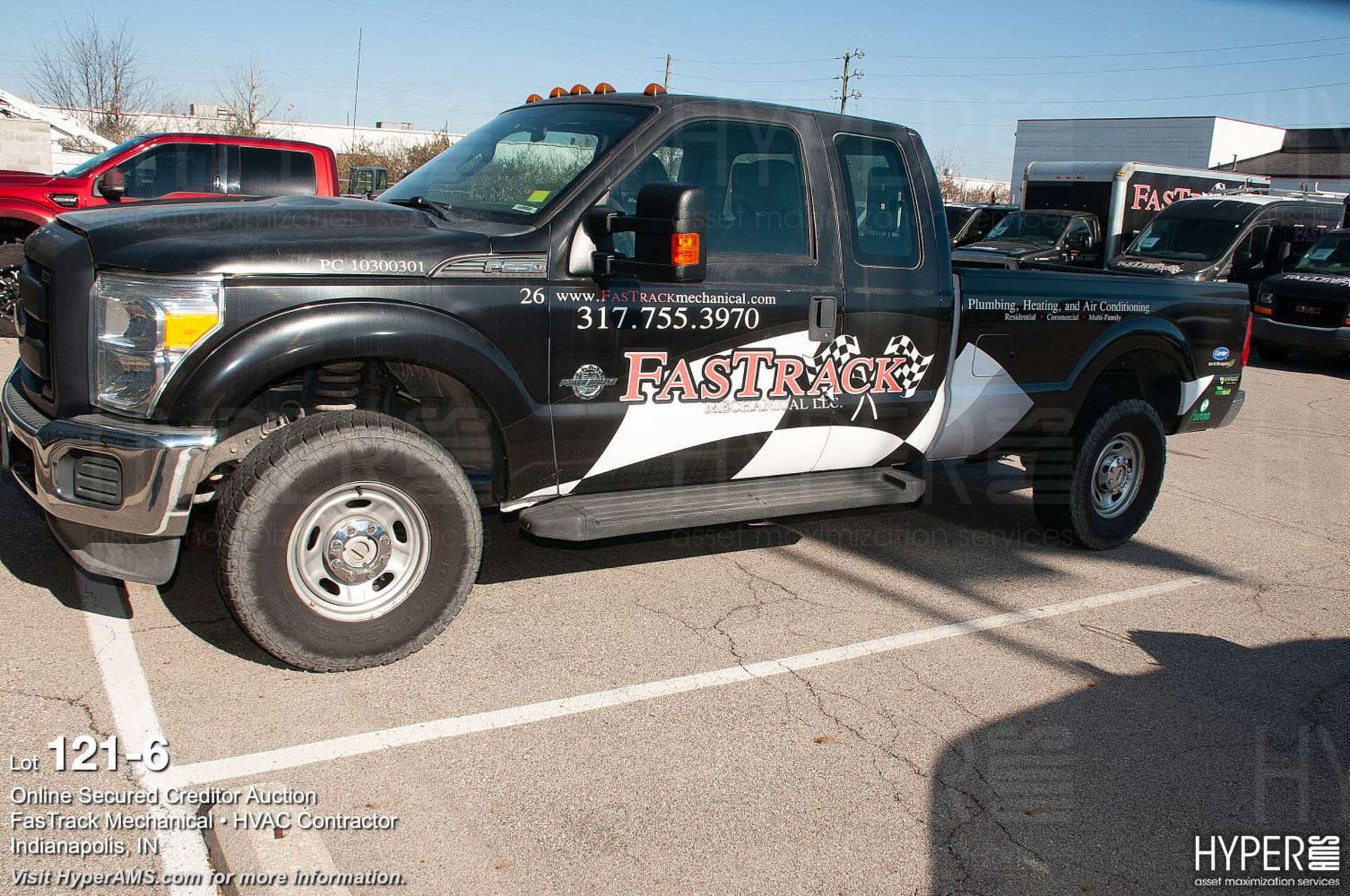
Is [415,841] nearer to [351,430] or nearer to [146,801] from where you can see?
[146,801]

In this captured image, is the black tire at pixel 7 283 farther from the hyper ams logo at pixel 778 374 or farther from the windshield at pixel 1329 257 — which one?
the windshield at pixel 1329 257

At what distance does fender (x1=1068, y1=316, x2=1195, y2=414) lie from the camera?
5.69m

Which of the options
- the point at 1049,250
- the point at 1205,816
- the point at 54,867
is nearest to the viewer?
the point at 54,867

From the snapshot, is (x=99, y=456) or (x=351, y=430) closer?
(x=99, y=456)

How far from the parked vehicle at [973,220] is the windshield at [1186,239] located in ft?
16.4

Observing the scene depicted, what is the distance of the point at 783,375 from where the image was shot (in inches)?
183

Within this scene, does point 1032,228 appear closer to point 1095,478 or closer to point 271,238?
point 1095,478

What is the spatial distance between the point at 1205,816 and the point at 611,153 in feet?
10.1

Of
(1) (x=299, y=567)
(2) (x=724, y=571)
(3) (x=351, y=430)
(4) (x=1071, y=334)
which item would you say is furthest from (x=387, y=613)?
(4) (x=1071, y=334)

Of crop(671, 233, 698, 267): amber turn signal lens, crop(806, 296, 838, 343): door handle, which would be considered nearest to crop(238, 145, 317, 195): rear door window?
crop(806, 296, 838, 343): door handle

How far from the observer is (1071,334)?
5586 millimetres

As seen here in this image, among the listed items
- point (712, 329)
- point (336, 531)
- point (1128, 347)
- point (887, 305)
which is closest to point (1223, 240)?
point (1128, 347)

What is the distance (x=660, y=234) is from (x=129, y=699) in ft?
7.72

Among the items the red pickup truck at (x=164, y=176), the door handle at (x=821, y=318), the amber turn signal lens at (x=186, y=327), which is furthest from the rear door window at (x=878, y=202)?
the red pickup truck at (x=164, y=176)
